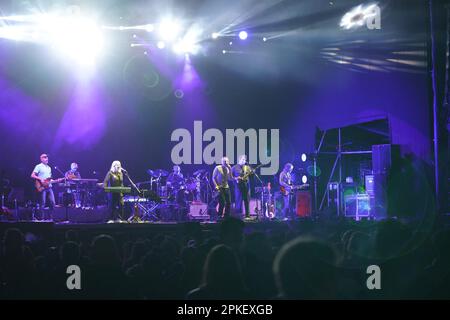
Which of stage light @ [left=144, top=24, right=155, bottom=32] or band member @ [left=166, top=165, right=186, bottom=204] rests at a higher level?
stage light @ [left=144, top=24, right=155, bottom=32]

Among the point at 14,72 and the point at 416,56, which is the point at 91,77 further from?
the point at 416,56

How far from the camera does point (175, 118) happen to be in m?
17.8

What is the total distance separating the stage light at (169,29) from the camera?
1546cm

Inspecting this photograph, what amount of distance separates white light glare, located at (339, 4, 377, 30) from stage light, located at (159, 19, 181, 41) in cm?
480

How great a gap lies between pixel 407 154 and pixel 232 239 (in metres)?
7.65

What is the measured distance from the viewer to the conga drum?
15.3 m

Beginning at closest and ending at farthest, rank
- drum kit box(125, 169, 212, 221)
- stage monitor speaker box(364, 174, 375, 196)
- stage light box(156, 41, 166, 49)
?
stage monitor speaker box(364, 174, 375, 196) → drum kit box(125, 169, 212, 221) → stage light box(156, 41, 166, 49)

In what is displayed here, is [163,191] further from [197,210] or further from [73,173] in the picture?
[73,173]

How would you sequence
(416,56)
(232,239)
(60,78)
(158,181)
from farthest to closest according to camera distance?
1. (60,78)
2. (158,181)
3. (416,56)
4. (232,239)

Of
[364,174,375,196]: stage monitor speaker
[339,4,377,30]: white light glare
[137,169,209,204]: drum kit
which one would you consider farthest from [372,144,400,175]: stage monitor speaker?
[137,169,209,204]: drum kit

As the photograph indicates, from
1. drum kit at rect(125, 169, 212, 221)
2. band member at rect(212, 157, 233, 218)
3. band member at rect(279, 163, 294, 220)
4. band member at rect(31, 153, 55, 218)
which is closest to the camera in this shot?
band member at rect(212, 157, 233, 218)

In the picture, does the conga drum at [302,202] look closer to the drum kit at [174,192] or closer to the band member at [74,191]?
the drum kit at [174,192]

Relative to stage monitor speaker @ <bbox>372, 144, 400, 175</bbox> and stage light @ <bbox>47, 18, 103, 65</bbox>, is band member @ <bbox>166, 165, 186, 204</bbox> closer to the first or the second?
stage light @ <bbox>47, 18, 103, 65</bbox>

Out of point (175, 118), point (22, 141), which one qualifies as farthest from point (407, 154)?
point (22, 141)
